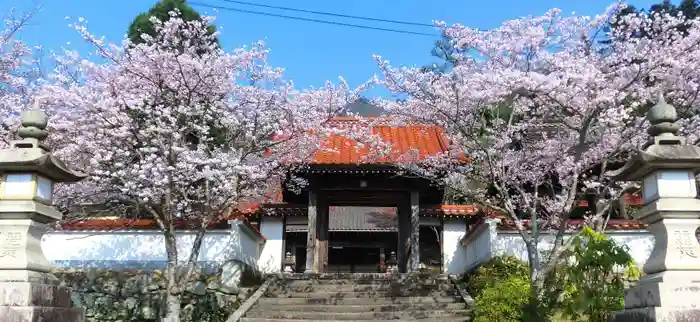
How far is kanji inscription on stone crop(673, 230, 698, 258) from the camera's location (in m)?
5.95

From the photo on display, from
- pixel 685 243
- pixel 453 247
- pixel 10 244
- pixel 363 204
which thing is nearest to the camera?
pixel 685 243

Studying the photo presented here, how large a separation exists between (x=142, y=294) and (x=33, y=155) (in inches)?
222

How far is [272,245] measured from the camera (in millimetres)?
17172

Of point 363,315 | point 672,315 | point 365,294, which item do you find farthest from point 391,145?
point 672,315

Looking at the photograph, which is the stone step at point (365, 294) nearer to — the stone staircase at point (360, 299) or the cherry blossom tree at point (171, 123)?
the stone staircase at point (360, 299)

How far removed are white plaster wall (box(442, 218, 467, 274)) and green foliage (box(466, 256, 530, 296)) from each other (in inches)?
153

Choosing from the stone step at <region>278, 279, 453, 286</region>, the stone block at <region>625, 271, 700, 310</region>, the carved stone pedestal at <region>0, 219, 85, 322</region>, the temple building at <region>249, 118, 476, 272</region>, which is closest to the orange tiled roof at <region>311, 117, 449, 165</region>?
the temple building at <region>249, 118, 476, 272</region>

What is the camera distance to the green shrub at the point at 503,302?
9258 millimetres

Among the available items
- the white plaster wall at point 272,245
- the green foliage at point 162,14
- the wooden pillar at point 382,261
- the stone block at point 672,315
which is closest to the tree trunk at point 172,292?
the stone block at point 672,315

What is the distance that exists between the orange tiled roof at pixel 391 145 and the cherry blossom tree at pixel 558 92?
2505mm

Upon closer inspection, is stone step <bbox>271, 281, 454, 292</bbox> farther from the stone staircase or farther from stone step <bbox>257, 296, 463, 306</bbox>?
stone step <bbox>257, 296, 463, 306</bbox>

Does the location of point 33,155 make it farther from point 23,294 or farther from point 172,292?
point 172,292

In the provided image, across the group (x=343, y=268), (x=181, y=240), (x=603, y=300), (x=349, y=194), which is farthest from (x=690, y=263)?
(x=343, y=268)

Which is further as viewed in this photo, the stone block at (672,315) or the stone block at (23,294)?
the stone block at (23,294)
